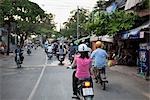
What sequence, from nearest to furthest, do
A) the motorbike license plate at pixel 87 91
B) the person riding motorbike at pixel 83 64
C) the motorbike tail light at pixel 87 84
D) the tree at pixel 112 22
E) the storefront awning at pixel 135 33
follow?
the motorbike license plate at pixel 87 91
the motorbike tail light at pixel 87 84
the person riding motorbike at pixel 83 64
the storefront awning at pixel 135 33
the tree at pixel 112 22

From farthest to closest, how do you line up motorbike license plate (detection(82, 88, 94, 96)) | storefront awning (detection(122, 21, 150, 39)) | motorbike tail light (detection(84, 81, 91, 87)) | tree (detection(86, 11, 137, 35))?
tree (detection(86, 11, 137, 35)), storefront awning (detection(122, 21, 150, 39)), motorbike tail light (detection(84, 81, 91, 87)), motorbike license plate (detection(82, 88, 94, 96))

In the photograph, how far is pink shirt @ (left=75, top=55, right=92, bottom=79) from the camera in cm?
966

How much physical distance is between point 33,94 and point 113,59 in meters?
16.7

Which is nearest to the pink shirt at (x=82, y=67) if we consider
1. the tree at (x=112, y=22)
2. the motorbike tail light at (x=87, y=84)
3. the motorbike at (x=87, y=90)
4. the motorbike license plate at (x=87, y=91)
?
the motorbike at (x=87, y=90)

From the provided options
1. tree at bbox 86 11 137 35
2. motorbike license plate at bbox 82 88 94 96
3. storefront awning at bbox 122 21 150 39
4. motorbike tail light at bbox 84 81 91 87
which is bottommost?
motorbike license plate at bbox 82 88 94 96

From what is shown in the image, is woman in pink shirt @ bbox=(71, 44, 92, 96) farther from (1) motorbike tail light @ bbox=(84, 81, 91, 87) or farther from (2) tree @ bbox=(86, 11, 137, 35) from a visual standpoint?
(2) tree @ bbox=(86, 11, 137, 35)

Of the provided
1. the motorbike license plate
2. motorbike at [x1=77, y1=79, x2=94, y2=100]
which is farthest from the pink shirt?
the motorbike license plate

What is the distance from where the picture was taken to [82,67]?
9.71 m

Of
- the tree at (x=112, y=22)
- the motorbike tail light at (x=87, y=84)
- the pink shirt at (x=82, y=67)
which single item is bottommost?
the motorbike tail light at (x=87, y=84)

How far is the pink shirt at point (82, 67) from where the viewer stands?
966 centimetres

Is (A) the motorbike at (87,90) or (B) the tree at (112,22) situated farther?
(B) the tree at (112,22)

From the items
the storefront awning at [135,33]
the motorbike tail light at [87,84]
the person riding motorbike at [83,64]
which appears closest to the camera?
the motorbike tail light at [87,84]

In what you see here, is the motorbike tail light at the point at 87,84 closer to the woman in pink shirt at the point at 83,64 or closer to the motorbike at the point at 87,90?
the motorbike at the point at 87,90

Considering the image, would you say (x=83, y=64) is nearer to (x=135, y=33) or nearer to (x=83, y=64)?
(x=83, y=64)
